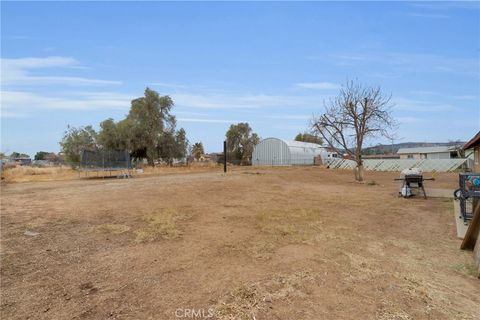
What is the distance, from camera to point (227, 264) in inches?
189

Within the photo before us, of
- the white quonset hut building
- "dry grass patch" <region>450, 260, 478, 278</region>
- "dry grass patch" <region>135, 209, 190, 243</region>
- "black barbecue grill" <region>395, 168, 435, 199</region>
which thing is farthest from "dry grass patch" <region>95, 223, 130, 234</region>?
the white quonset hut building

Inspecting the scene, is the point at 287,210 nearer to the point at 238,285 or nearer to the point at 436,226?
the point at 436,226

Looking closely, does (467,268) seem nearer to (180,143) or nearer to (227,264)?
(227,264)

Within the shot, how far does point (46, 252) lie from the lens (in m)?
5.25

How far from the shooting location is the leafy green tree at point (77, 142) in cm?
3716

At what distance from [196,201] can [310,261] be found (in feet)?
18.6

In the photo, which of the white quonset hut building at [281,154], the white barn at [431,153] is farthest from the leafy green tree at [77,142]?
the white barn at [431,153]

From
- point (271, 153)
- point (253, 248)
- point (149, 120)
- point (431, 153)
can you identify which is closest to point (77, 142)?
point (149, 120)

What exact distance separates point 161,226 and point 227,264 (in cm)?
254

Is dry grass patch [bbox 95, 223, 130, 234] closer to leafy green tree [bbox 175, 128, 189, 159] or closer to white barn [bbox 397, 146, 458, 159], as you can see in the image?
leafy green tree [bbox 175, 128, 189, 159]

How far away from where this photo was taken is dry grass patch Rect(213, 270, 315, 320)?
135 inches

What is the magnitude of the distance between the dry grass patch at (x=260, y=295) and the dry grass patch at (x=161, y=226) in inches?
101

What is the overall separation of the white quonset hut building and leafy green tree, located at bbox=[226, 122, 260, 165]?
227 inches

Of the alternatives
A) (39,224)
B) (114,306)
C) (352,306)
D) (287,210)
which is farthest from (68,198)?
(352,306)
